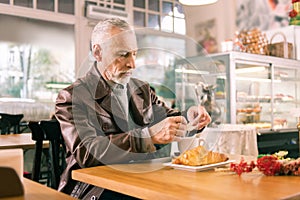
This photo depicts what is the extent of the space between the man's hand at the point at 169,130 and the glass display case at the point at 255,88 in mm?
3407

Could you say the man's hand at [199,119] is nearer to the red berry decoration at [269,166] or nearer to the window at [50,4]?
the red berry decoration at [269,166]

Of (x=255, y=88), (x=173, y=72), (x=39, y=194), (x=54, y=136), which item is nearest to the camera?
(x=39, y=194)

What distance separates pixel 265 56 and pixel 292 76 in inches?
42.3

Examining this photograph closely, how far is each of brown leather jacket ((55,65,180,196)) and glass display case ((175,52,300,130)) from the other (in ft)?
10.00

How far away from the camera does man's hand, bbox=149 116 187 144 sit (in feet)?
4.29

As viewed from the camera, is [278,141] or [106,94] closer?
[106,94]

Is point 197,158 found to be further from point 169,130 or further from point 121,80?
point 121,80

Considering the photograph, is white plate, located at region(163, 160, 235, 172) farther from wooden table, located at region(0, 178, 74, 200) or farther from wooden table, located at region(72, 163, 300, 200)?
wooden table, located at region(0, 178, 74, 200)

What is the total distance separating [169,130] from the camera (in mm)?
1305

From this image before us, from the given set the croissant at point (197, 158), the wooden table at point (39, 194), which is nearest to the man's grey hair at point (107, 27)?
the croissant at point (197, 158)

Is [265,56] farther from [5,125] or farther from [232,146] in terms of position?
[5,125]

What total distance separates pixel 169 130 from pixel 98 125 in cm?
39

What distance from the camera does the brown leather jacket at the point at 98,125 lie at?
4.64ft

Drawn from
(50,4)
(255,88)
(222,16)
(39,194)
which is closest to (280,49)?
(255,88)
